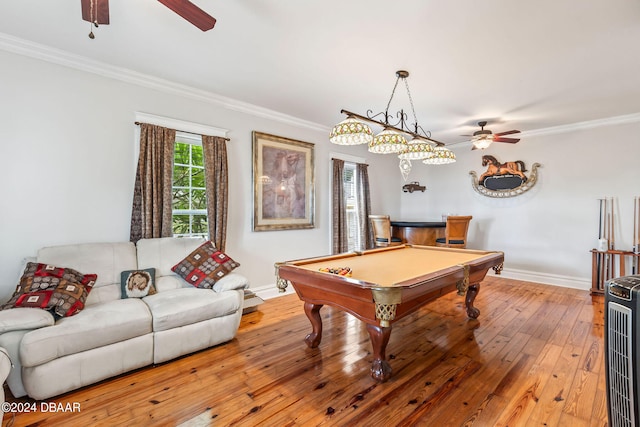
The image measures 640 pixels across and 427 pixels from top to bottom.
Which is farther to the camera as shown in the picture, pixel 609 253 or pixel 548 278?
pixel 548 278

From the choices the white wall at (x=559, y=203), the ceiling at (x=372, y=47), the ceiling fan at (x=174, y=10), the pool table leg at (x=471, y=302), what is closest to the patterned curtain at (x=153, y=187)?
the ceiling at (x=372, y=47)

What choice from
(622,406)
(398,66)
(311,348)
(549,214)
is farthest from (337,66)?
(549,214)

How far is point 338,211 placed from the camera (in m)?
5.09

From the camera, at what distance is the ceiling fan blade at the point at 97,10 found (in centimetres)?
148

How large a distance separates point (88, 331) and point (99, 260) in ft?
2.85

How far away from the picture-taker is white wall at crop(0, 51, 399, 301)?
2541 millimetres

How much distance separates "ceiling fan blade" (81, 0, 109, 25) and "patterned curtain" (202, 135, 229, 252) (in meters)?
1.99

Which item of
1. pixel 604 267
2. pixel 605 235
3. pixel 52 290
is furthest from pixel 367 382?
pixel 605 235

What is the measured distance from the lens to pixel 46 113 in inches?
106

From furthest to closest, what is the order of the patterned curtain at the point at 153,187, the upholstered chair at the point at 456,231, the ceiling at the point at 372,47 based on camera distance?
the upholstered chair at the point at 456,231 → the patterned curtain at the point at 153,187 → the ceiling at the point at 372,47

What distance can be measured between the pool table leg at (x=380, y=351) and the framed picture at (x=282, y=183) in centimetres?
248

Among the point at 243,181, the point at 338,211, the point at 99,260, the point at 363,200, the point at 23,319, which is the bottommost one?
the point at 23,319

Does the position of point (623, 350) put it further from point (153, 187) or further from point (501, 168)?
point (501, 168)

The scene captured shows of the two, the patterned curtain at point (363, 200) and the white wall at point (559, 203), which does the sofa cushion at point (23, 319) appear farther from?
the white wall at point (559, 203)
